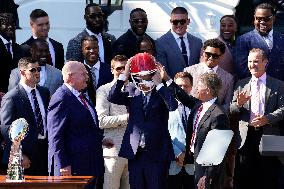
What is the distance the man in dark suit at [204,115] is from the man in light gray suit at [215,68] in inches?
36.2

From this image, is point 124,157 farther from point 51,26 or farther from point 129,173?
point 51,26

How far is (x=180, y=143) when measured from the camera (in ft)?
35.7

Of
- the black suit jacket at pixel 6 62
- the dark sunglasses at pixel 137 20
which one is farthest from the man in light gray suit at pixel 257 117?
the black suit jacket at pixel 6 62

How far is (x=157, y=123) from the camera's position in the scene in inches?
404

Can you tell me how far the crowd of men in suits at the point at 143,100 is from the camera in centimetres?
1019

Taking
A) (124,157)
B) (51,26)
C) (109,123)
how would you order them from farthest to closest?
1. (51,26)
2. (109,123)
3. (124,157)

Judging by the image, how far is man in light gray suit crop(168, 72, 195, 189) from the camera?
10883 mm

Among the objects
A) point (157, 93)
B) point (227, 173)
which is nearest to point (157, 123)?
point (157, 93)

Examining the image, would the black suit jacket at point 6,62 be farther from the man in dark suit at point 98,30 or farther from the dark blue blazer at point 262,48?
the dark blue blazer at point 262,48

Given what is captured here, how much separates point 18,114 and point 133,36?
1.90 metres

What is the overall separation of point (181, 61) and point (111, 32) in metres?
1.53

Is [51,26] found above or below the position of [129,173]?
above

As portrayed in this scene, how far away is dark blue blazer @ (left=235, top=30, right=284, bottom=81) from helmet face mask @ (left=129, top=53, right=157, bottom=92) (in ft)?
5.67

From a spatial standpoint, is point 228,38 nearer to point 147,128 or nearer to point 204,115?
point 204,115
